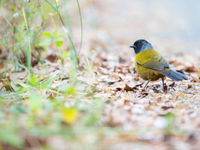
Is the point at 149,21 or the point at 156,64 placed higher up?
the point at 149,21

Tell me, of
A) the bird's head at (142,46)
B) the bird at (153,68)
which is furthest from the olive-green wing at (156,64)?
the bird's head at (142,46)

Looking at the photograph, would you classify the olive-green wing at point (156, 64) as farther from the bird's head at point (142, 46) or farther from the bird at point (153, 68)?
the bird's head at point (142, 46)

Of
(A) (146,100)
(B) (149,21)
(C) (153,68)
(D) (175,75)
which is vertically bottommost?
(A) (146,100)

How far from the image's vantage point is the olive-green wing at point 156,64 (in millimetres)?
4636

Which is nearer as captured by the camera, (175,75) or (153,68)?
(175,75)

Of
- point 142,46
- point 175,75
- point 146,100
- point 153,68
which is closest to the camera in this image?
point 146,100

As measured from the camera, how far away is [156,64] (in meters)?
4.70

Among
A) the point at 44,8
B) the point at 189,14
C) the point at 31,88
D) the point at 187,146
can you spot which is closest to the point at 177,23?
the point at 189,14

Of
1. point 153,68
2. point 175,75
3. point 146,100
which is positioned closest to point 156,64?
point 153,68

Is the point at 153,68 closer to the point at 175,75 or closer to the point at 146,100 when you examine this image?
the point at 175,75

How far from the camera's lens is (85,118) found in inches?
91.4

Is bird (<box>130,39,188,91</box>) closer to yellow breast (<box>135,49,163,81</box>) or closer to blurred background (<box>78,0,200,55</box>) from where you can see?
yellow breast (<box>135,49,163,81</box>)

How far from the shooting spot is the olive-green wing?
183 inches

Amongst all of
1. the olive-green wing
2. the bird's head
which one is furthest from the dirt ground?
the bird's head
